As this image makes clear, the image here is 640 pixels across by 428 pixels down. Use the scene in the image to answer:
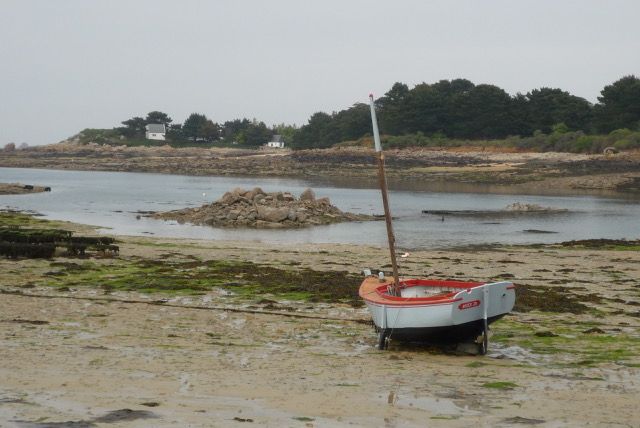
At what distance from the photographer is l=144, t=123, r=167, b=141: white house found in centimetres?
16500

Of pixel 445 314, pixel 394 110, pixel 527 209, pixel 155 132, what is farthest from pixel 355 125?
pixel 445 314

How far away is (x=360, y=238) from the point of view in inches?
1422

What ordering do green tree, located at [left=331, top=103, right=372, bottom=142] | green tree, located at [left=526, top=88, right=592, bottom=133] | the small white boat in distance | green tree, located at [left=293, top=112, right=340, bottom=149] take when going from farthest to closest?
green tree, located at [left=293, top=112, right=340, bottom=149]
green tree, located at [left=331, top=103, right=372, bottom=142]
green tree, located at [left=526, top=88, right=592, bottom=133]
the small white boat in distance

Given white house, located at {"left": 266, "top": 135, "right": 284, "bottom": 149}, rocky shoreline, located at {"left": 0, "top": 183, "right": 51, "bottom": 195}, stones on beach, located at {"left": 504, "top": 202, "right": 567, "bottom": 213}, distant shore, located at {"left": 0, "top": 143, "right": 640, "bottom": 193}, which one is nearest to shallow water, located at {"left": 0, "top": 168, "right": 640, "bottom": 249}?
stones on beach, located at {"left": 504, "top": 202, "right": 567, "bottom": 213}

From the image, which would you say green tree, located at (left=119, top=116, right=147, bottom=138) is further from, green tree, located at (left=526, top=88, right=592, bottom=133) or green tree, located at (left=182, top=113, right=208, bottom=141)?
green tree, located at (left=526, top=88, right=592, bottom=133)

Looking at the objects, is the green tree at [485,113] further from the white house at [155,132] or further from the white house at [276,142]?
the white house at [155,132]

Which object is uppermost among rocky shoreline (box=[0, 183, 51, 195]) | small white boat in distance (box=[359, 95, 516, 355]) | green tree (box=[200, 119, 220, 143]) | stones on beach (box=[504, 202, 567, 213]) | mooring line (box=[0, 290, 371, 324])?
green tree (box=[200, 119, 220, 143])

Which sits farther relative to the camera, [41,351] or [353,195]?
[353,195]

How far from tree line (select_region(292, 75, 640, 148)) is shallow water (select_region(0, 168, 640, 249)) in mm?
33527

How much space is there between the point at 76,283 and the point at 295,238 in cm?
1701

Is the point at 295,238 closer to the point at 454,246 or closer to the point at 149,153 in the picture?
the point at 454,246

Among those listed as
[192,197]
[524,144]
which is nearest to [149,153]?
[524,144]

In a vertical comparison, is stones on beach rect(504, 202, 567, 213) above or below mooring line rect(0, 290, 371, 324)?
below

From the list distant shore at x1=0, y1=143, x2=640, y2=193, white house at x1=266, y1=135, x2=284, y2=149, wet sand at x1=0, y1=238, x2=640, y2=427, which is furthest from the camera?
white house at x1=266, y1=135, x2=284, y2=149
